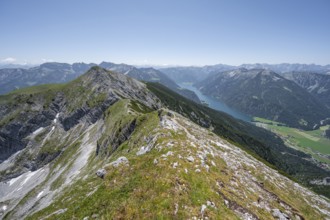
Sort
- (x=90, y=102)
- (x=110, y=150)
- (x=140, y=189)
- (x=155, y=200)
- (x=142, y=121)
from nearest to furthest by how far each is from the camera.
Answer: (x=155, y=200) → (x=140, y=189) → (x=142, y=121) → (x=110, y=150) → (x=90, y=102)

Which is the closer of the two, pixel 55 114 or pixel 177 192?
pixel 177 192

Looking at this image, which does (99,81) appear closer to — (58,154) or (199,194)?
(58,154)

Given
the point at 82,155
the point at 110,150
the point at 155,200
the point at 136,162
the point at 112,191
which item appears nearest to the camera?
the point at 155,200

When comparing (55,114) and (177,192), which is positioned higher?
(177,192)

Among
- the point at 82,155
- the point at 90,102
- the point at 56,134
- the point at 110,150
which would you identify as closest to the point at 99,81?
the point at 90,102

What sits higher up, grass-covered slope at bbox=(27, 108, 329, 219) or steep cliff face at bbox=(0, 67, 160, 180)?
grass-covered slope at bbox=(27, 108, 329, 219)

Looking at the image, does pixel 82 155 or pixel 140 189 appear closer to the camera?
pixel 140 189

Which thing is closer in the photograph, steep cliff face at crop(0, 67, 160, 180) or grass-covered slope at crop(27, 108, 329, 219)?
grass-covered slope at crop(27, 108, 329, 219)

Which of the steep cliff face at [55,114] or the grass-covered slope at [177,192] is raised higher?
the grass-covered slope at [177,192]

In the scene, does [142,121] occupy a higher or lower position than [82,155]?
higher

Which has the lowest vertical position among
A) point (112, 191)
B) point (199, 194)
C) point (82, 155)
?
point (82, 155)

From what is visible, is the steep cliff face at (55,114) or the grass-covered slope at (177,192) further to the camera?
the steep cliff face at (55,114)
